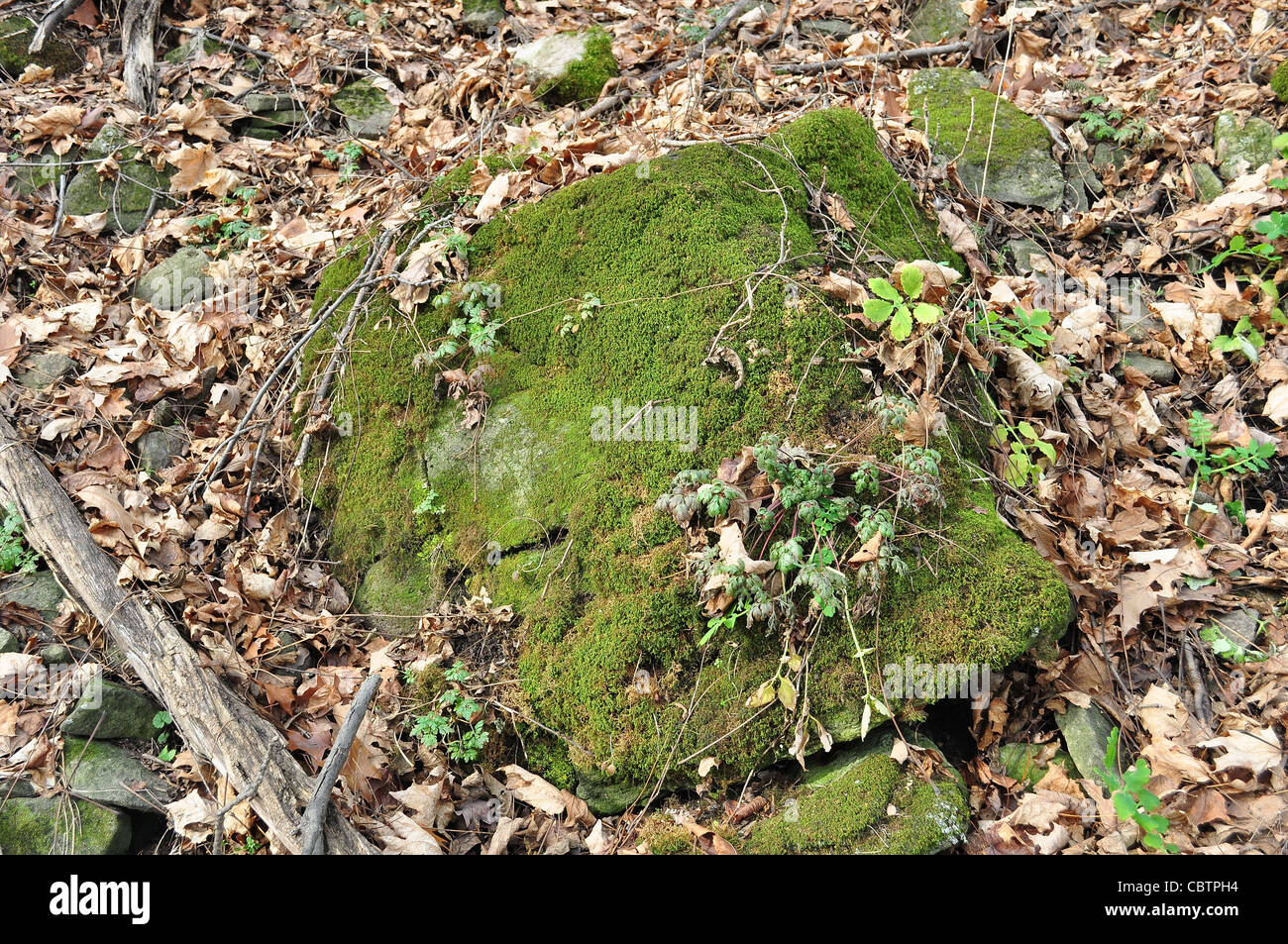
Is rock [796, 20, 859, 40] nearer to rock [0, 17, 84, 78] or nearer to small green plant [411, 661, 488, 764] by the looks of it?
small green plant [411, 661, 488, 764]

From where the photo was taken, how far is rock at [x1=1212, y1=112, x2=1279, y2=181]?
5.07 metres

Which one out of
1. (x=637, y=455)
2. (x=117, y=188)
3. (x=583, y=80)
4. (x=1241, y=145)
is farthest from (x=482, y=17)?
(x=1241, y=145)

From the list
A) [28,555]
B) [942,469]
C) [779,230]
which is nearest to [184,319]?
[28,555]

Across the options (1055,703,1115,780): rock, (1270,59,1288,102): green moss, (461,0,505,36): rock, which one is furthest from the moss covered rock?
(461,0,505,36): rock

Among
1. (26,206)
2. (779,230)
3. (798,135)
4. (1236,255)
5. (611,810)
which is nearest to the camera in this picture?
(611,810)

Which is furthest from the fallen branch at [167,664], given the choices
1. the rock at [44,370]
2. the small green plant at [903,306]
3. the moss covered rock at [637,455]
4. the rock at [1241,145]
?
the rock at [1241,145]

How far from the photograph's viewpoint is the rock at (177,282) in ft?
17.4

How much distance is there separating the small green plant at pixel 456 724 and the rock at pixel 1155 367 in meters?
3.95

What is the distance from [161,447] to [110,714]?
1.62 meters

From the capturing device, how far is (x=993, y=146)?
5.37m

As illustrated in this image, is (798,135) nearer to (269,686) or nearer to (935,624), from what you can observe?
(935,624)

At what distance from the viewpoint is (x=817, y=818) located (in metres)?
3.05

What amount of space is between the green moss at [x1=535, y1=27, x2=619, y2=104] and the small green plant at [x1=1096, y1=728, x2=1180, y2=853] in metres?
5.49

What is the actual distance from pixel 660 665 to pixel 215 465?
287 cm
